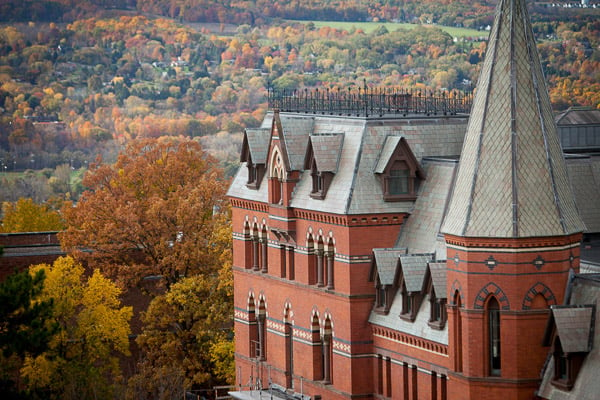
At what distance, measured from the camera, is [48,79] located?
19638 centimetres

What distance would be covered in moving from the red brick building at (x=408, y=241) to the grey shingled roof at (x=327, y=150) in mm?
63

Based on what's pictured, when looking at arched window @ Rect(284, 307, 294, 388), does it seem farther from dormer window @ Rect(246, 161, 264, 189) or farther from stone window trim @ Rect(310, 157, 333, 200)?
stone window trim @ Rect(310, 157, 333, 200)

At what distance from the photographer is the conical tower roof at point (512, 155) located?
163ft

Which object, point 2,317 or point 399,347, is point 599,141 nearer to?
point 399,347

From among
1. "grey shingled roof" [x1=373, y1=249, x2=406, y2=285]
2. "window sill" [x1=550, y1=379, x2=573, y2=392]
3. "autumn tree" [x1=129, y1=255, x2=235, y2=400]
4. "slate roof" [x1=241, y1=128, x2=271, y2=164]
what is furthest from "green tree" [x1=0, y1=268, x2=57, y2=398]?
"window sill" [x1=550, y1=379, x2=573, y2=392]

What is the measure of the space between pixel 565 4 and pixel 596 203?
55.8 meters

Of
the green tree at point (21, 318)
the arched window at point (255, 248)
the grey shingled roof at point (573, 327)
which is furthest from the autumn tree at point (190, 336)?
the grey shingled roof at point (573, 327)

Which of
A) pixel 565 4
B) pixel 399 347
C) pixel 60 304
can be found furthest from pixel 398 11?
pixel 399 347

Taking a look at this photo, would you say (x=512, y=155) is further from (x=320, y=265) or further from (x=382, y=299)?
(x=320, y=265)

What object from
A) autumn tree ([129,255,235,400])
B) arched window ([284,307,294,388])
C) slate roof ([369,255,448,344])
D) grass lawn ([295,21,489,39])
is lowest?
autumn tree ([129,255,235,400])

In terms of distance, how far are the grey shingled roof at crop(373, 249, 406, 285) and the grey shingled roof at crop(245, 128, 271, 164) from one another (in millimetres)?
10882

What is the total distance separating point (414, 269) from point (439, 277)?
8.31ft

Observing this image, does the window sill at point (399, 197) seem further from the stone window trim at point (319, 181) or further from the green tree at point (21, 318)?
the green tree at point (21, 318)

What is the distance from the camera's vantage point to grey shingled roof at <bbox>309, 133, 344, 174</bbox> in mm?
60969
